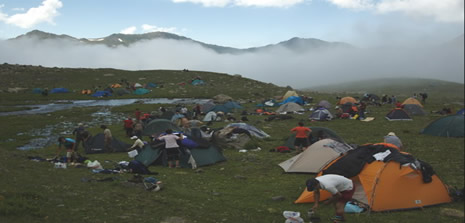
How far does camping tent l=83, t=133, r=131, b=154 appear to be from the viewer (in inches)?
939

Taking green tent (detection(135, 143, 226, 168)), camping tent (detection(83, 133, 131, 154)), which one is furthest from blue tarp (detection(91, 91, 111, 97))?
green tent (detection(135, 143, 226, 168))

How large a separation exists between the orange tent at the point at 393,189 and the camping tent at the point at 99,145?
49.0 ft

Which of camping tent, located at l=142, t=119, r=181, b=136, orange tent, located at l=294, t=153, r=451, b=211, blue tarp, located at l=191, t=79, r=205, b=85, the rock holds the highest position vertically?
blue tarp, located at l=191, t=79, r=205, b=85

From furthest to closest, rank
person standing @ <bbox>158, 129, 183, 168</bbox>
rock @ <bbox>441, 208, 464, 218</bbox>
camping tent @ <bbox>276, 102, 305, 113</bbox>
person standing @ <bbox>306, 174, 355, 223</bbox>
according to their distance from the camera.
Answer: camping tent @ <bbox>276, 102, 305, 113</bbox>, person standing @ <bbox>158, 129, 183, 168</bbox>, rock @ <bbox>441, 208, 464, 218</bbox>, person standing @ <bbox>306, 174, 355, 223</bbox>

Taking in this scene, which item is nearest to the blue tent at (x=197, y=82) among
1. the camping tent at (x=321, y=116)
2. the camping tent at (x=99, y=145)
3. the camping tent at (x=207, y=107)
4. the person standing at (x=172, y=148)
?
the camping tent at (x=207, y=107)

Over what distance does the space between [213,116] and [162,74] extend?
5977 centimetres

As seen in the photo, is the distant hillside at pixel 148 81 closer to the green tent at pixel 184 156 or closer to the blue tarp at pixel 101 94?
the blue tarp at pixel 101 94

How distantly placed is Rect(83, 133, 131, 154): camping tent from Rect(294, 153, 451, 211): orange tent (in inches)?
588

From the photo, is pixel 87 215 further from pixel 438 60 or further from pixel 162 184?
pixel 438 60

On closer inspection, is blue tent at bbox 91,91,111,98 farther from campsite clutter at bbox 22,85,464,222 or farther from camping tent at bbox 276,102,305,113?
camping tent at bbox 276,102,305,113

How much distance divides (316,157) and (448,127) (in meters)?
15.7

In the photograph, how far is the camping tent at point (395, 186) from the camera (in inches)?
471

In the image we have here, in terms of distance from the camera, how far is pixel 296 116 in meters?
42.0

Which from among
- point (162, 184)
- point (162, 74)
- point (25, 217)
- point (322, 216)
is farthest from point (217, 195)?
point (162, 74)
